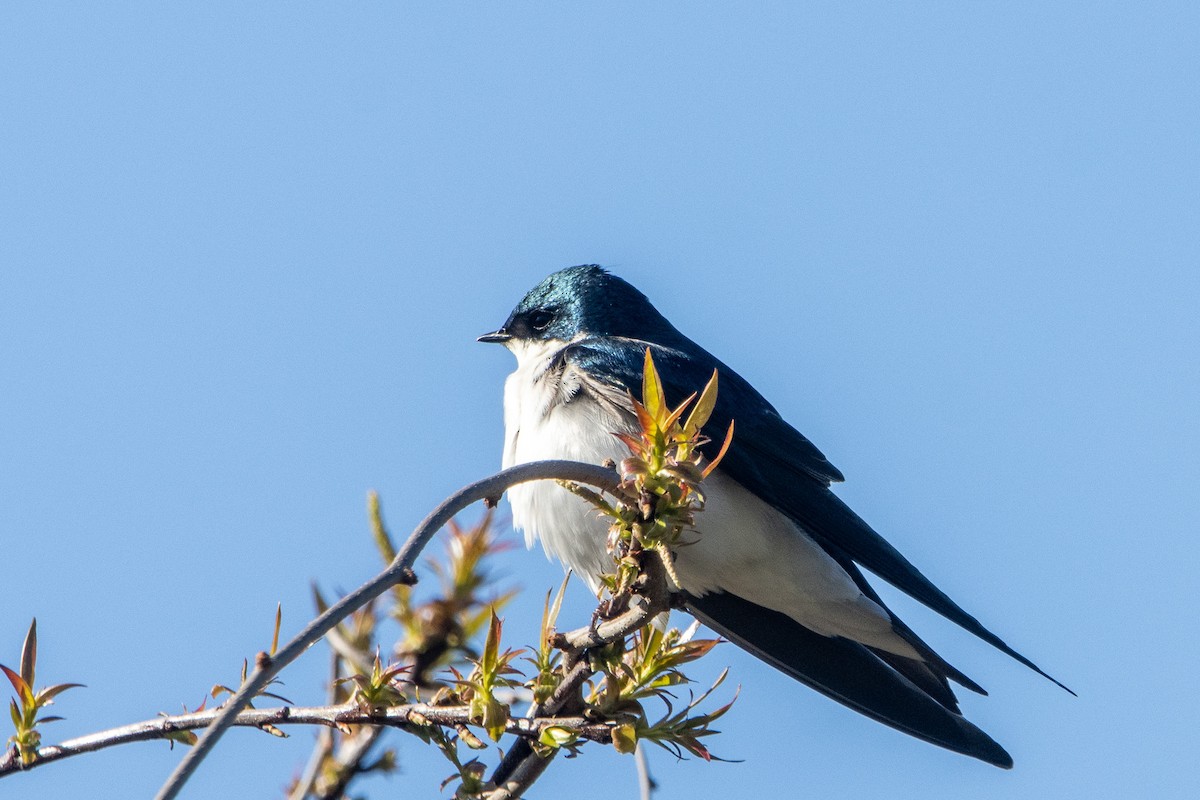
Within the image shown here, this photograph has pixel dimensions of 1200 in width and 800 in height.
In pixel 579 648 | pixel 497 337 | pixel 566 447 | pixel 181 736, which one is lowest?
pixel 181 736

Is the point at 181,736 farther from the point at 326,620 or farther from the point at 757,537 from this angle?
the point at 757,537

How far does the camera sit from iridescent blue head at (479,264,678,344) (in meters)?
6.14

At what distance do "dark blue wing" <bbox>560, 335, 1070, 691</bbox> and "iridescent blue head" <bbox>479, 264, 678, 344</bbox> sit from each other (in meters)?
0.66

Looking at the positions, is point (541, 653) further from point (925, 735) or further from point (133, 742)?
point (925, 735)

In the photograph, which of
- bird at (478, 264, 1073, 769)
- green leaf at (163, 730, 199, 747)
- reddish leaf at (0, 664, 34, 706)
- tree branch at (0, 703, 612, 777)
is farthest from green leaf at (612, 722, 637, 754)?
bird at (478, 264, 1073, 769)

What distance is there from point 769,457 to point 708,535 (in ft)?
1.20

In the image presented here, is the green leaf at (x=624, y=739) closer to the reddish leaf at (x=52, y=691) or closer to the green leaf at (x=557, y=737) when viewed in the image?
the green leaf at (x=557, y=737)

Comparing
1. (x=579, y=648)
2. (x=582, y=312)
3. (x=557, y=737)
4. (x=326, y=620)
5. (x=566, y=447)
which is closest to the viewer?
(x=326, y=620)

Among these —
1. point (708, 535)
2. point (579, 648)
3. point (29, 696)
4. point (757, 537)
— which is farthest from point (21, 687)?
point (757, 537)

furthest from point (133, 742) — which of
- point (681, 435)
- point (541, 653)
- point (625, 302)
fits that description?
point (625, 302)

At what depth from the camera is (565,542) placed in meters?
4.84

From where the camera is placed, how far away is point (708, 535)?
16.3 feet

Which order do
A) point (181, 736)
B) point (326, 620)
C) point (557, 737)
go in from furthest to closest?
point (557, 737)
point (181, 736)
point (326, 620)

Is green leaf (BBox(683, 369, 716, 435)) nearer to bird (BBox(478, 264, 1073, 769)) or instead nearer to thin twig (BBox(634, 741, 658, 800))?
thin twig (BBox(634, 741, 658, 800))
